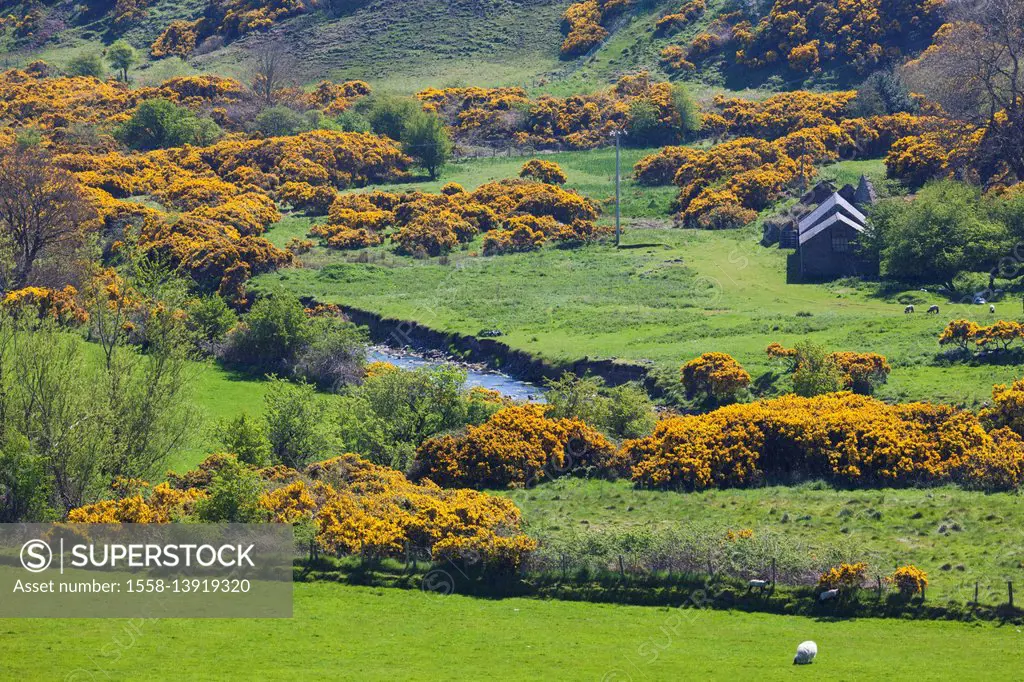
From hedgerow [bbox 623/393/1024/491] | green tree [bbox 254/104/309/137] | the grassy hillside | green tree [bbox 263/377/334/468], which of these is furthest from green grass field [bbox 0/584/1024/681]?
the grassy hillside

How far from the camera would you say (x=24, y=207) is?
301ft

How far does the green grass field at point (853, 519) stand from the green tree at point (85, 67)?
366 ft

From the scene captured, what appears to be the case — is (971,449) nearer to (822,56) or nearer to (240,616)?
(240,616)

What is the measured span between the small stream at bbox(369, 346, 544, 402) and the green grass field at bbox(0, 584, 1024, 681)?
29.4 m

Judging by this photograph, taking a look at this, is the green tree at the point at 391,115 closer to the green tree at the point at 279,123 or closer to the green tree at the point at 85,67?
the green tree at the point at 279,123

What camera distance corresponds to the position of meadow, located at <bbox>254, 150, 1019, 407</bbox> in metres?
71.1

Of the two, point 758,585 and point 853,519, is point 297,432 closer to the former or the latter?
point 853,519

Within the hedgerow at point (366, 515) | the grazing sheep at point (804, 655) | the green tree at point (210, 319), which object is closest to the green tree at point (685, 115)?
the green tree at point (210, 319)

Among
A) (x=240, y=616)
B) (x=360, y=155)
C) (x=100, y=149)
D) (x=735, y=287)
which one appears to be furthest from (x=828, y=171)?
(x=240, y=616)

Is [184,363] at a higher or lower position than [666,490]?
higher

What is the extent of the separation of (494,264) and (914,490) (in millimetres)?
47311

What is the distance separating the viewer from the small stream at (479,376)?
72.6 metres

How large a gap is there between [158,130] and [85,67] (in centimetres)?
3325

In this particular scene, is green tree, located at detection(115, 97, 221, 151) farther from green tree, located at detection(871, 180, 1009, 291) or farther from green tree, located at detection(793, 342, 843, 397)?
green tree, located at detection(793, 342, 843, 397)
